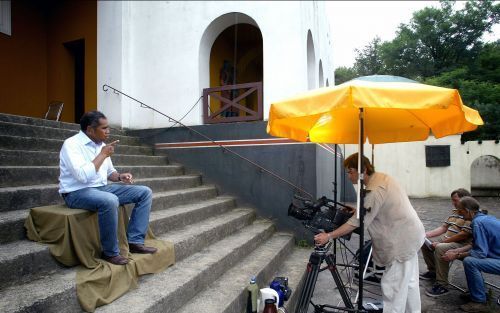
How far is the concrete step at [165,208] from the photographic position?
3.03 m

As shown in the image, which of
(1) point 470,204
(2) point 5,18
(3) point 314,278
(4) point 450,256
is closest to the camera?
(3) point 314,278

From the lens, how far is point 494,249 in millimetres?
4090

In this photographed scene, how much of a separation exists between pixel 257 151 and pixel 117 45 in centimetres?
448

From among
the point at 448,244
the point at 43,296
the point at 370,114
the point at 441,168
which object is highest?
the point at 370,114

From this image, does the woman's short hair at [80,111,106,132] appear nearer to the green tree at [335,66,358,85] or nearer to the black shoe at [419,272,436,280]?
the black shoe at [419,272,436,280]

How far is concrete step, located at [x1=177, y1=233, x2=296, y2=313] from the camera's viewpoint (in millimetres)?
3246

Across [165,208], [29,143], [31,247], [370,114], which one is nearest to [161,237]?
[165,208]

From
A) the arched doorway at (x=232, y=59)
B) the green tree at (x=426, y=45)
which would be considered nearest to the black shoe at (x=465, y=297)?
the arched doorway at (x=232, y=59)

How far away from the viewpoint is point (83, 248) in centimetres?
300

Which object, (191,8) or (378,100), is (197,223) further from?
(191,8)

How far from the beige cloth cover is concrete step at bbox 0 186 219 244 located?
0.34 ft

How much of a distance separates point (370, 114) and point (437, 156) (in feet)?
38.1

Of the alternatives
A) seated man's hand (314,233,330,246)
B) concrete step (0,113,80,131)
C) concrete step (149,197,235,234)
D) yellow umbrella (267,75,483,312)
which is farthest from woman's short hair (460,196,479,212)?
concrete step (0,113,80,131)

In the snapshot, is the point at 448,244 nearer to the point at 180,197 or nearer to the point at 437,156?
the point at 180,197
